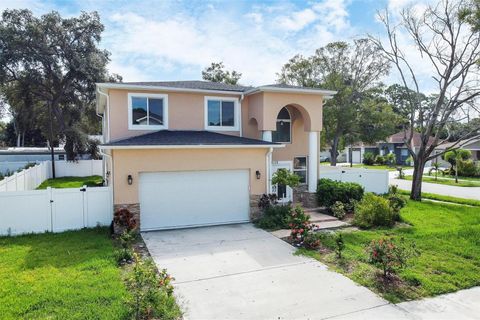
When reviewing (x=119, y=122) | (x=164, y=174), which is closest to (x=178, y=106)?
(x=119, y=122)

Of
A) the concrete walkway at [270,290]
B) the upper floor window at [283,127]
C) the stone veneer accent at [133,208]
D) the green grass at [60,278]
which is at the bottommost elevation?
the concrete walkway at [270,290]

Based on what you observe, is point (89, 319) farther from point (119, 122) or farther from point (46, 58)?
point (46, 58)

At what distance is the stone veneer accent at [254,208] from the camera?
41.5ft

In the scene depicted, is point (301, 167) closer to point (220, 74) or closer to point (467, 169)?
point (220, 74)

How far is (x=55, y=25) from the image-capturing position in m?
27.6

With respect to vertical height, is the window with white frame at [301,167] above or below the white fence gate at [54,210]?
above

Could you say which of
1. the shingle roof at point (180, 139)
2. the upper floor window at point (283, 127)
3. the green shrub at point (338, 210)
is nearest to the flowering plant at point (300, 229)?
the green shrub at point (338, 210)

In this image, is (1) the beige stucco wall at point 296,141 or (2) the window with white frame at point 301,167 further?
(2) the window with white frame at point 301,167

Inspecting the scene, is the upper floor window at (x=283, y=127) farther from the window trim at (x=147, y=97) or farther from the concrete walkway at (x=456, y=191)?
the concrete walkway at (x=456, y=191)

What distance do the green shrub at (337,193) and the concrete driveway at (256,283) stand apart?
188 inches

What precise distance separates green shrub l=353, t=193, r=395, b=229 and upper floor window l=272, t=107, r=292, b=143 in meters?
5.07

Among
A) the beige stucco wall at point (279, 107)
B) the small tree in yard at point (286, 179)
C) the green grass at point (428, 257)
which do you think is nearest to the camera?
the green grass at point (428, 257)

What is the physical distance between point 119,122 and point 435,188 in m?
21.2

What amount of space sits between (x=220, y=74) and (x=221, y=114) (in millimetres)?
21393
